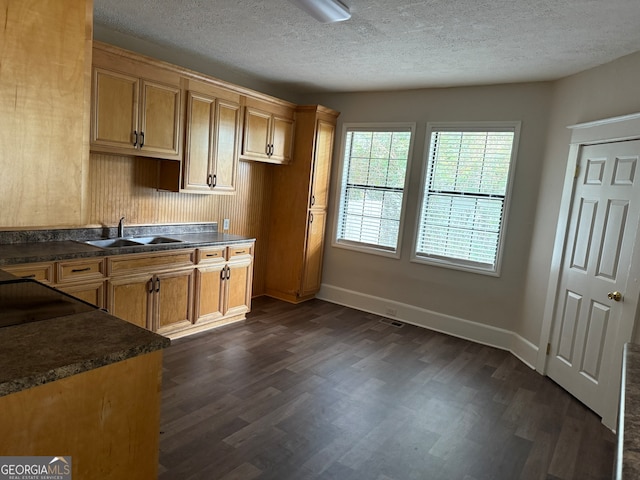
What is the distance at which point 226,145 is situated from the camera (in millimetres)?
4238

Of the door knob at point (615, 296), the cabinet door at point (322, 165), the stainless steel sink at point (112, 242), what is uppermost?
the cabinet door at point (322, 165)

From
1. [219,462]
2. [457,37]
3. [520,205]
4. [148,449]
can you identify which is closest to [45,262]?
[219,462]

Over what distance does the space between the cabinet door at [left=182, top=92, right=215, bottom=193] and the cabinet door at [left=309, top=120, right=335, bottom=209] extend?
4.69 ft

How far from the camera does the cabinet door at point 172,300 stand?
3.66 metres

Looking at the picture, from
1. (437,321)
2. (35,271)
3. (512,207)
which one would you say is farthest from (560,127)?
(35,271)

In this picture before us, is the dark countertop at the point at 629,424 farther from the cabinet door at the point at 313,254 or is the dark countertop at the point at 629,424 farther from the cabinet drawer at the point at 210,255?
the cabinet door at the point at 313,254

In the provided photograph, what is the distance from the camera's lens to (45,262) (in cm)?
289

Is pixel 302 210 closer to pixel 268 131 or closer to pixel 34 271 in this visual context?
pixel 268 131

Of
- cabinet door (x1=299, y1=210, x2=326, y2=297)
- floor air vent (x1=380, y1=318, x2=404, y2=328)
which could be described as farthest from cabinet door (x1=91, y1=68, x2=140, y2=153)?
floor air vent (x1=380, y1=318, x2=404, y2=328)

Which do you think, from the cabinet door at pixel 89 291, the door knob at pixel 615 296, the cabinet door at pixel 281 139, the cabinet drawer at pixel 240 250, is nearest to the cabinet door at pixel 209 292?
the cabinet drawer at pixel 240 250

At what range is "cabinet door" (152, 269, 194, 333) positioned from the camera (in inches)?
144

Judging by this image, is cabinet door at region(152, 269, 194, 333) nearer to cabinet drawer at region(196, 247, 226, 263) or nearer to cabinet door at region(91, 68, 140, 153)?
cabinet drawer at region(196, 247, 226, 263)

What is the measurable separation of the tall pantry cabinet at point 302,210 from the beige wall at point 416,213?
0.21m

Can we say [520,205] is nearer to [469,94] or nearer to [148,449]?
[469,94]
